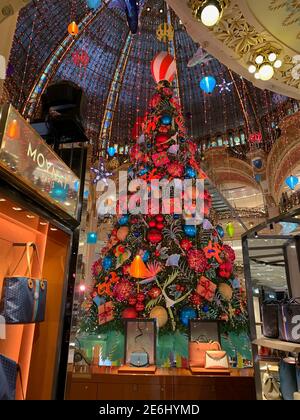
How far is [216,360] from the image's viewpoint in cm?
325

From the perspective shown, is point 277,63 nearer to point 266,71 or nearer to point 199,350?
point 266,71

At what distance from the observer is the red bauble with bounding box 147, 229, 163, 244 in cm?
439

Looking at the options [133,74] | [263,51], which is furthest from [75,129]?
[133,74]

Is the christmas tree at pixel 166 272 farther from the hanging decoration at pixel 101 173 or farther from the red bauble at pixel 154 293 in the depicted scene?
the hanging decoration at pixel 101 173

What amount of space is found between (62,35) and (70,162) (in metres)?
11.8

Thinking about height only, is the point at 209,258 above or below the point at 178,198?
below

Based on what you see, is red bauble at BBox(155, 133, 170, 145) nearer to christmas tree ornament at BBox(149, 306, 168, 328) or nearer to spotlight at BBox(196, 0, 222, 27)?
spotlight at BBox(196, 0, 222, 27)

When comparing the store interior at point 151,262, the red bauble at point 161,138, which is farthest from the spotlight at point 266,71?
the red bauble at point 161,138

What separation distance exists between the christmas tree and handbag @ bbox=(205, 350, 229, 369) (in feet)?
2.03

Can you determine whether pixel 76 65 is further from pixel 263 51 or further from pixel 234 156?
pixel 263 51

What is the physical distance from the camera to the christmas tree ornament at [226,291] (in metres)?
4.10

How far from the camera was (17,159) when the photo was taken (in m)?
1.58

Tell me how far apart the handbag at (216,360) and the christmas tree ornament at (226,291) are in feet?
3.06

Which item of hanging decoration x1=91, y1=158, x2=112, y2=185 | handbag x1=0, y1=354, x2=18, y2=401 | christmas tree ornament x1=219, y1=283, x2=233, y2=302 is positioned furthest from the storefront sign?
hanging decoration x1=91, y1=158, x2=112, y2=185
